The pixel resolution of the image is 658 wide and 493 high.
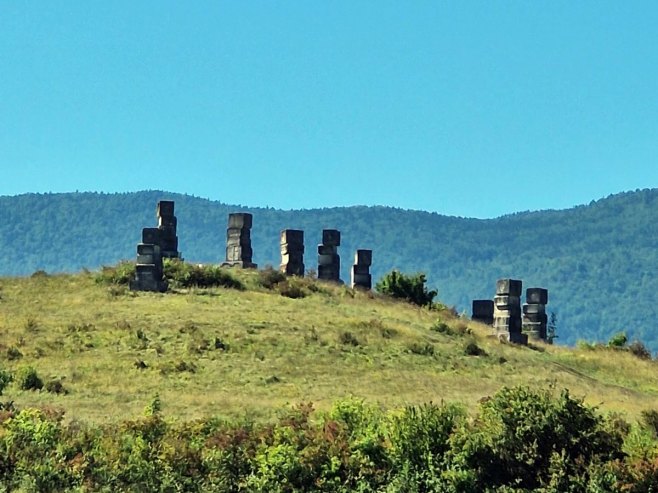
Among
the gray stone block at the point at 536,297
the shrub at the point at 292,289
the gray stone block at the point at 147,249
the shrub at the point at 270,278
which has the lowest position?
the gray stone block at the point at 536,297

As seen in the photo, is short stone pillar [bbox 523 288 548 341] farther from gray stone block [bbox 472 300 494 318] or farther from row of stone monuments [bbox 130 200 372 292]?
row of stone monuments [bbox 130 200 372 292]

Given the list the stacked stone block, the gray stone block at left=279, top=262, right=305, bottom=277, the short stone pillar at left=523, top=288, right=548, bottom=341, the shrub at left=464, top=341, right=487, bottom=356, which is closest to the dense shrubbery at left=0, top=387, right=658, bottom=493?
the shrub at left=464, top=341, right=487, bottom=356

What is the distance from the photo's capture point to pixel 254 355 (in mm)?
44188

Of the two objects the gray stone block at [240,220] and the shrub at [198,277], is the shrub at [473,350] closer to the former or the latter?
the shrub at [198,277]

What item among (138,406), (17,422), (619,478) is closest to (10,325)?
(138,406)

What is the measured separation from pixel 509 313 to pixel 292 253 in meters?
10.6

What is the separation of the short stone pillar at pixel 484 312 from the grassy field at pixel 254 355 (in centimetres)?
459

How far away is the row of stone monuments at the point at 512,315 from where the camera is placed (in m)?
56.1

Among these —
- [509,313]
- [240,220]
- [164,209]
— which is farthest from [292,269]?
[509,313]

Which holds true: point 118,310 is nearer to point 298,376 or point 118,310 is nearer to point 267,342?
point 267,342

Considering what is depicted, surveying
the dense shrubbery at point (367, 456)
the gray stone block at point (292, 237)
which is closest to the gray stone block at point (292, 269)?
the gray stone block at point (292, 237)

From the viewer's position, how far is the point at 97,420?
33.8m

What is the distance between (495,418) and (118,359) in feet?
52.8

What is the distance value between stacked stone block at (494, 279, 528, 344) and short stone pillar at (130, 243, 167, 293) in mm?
12476
